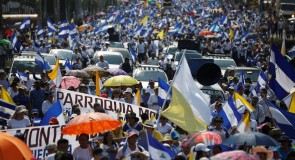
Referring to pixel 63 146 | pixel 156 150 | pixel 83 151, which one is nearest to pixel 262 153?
pixel 156 150

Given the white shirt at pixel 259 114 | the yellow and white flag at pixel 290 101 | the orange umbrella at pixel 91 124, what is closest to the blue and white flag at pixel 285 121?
the yellow and white flag at pixel 290 101

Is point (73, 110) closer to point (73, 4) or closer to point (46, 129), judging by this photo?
point (46, 129)

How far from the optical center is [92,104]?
57.0ft

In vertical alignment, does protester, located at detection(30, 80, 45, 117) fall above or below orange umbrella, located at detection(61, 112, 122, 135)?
below

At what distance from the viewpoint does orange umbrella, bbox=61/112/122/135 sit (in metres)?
14.0

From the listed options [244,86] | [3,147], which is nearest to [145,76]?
[244,86]

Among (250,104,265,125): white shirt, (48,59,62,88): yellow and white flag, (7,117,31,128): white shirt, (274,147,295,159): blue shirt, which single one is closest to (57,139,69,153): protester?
(274,147,295,159): blue shirt

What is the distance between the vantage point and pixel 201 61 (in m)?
29.6

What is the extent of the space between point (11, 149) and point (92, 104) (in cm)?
525

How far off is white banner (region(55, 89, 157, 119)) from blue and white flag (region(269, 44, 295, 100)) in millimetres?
2037

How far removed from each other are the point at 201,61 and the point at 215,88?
6177mm

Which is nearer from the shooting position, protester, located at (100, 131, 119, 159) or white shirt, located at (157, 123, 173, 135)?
protester, located at (100, 131, 119, 159)

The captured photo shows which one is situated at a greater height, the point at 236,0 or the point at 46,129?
the point at 46,129

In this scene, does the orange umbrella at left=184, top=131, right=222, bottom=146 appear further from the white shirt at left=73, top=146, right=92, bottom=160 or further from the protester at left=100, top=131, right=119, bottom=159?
the white shirt at left=73, top=146, right=92, bottom=160
